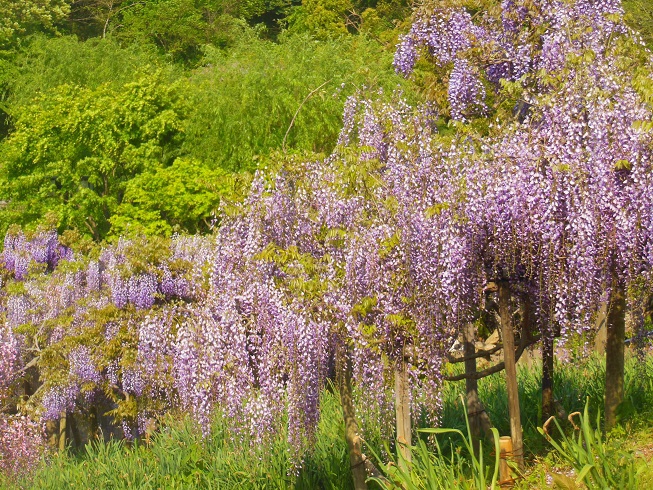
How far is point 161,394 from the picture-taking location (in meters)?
17.2

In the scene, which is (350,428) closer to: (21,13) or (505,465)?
(505,465)

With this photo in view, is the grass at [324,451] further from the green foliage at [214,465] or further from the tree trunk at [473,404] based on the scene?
the tree trunk at [473,404]

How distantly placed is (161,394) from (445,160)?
32.3 ft

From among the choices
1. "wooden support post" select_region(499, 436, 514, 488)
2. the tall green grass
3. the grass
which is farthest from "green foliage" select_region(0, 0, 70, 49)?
"wooden support post" select_region(499, 436, 514, 488)

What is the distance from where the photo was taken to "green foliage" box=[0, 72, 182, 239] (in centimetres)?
2948

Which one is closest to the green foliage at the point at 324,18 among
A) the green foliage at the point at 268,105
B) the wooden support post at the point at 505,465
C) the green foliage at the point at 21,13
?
the green foliage at the point at 21,13

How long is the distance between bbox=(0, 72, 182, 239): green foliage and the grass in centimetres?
1781

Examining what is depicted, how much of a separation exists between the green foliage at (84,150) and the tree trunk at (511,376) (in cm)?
2184

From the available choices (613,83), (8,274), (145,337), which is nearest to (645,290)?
(613,83)

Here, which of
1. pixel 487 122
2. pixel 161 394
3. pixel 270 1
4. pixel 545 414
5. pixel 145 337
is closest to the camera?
pixel 545 414

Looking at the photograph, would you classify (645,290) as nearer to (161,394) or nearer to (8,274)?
(161,394)

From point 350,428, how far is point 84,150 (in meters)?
23.4

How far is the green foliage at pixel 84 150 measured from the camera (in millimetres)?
29484

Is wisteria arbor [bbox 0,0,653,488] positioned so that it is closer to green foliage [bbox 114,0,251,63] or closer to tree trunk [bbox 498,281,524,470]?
tree trunk [bbox 498,281,524,470]
